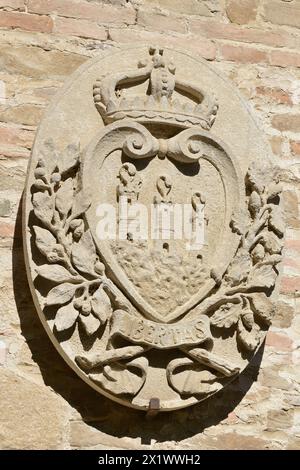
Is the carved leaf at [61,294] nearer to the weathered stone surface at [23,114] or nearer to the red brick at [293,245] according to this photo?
the weathered stone surface at [23,114]

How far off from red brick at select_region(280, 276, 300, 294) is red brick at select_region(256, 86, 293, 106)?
0.73 m

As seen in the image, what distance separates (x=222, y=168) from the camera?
3.45 metres

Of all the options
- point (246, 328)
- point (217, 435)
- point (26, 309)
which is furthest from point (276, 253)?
point (26, 309)

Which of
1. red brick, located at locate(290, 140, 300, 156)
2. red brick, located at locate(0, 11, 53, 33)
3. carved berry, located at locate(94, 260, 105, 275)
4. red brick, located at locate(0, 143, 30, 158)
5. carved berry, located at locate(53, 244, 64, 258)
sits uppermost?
red brick, located at locate(0, 11, 53, 33)

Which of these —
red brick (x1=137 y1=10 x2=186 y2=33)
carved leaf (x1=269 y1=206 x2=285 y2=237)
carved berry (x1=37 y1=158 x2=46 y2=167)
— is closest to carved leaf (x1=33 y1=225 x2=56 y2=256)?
carved berry (x1=37 y1=158 x2=46 y2=167)

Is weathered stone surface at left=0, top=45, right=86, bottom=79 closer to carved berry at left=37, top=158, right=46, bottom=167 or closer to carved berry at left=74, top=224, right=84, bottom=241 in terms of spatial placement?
carved berry at left=37, top=158, right=46, bottom=167

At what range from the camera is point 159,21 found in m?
3.76

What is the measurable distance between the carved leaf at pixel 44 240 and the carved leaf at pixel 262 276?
2.37ft

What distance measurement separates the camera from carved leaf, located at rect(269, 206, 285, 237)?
345 centimetres

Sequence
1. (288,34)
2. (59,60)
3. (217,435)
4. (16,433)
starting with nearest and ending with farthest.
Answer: (16,433)
(217,435)
(59,60)
(288,34)

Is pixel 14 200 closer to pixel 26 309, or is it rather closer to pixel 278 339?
pixel 26 309

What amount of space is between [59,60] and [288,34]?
101 centimetres

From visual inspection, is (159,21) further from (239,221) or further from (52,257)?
(52,257)

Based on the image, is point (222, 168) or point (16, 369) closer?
point (16, 369)
